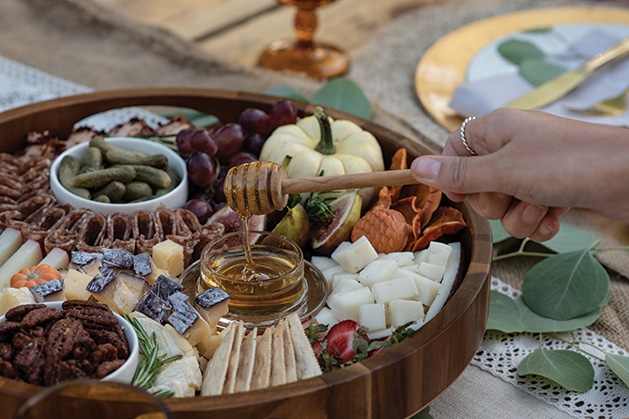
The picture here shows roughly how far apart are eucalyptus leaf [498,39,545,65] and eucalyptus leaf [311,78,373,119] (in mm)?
789

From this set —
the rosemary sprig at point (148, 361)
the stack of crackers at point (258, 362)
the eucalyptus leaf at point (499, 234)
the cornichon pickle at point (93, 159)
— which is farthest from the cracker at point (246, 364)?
the eucalyptus leaf at point (499, 234)

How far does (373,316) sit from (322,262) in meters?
0.33

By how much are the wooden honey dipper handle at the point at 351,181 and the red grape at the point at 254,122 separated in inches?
25.3

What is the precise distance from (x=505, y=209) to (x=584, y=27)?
6.78ft

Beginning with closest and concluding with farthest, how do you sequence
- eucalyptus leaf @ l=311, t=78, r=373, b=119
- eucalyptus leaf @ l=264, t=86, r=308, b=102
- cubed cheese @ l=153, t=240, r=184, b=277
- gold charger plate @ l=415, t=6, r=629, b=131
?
cubed cheese @ l=153, t=240, r=184, b=277 < eucalyptus leaf @ l=311, t=78, r=373, b=119 < eucalyptus leaf @ l=264, t=86, r=308, b=102 < gold charger plate @ l=415, t=6, r=629, b=131

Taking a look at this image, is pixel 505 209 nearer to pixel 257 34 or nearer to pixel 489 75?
pixel 489 75

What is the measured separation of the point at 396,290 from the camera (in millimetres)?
1779

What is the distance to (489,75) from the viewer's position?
317cm

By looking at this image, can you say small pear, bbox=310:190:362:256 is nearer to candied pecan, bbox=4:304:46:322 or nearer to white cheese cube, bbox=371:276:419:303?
white cheese cube, bbox=371:276:419:303

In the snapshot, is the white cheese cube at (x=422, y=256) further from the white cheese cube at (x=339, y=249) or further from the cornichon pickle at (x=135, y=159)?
the cornichon pickle at (x=135, y=159)

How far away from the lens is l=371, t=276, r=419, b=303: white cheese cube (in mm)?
1774

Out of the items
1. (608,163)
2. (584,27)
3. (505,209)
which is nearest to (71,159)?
(505,209)

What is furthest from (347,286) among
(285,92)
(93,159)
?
(285,92)

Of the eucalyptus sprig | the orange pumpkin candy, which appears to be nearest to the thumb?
the eucalyptus sprig
